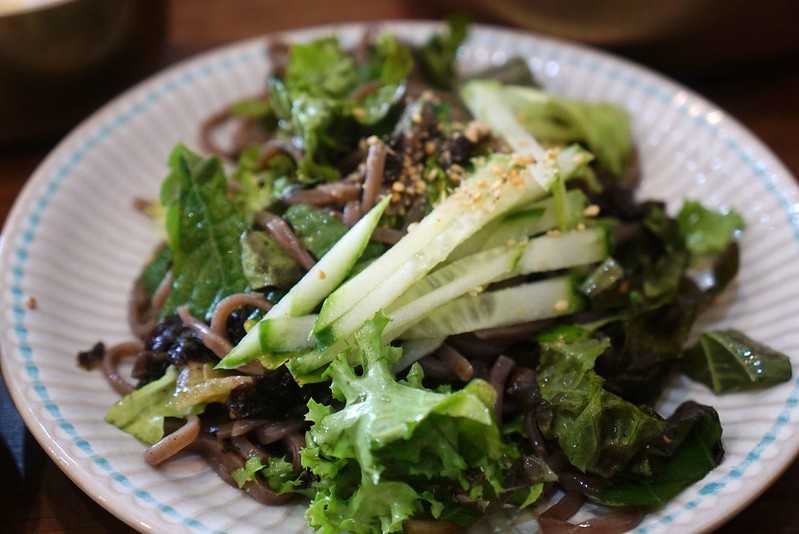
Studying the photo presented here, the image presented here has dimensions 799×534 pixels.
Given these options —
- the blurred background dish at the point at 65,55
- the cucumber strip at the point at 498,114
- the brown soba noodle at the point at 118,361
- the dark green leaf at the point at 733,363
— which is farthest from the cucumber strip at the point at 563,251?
the blurred background dish at the point at 65,55

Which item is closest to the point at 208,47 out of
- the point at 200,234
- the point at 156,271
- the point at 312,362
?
the point at 156,271

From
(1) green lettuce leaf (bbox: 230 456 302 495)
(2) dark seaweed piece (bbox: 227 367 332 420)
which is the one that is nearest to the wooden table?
(1) green lettuce leaf (bbox: 230 456 302 495)

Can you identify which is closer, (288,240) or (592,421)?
(592,421)

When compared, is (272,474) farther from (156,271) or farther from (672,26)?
(672,26)

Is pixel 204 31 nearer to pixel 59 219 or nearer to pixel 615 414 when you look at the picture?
pixel 59 219

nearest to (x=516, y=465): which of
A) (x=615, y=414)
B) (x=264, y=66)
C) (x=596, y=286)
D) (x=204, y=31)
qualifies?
(x=615, y=414)
